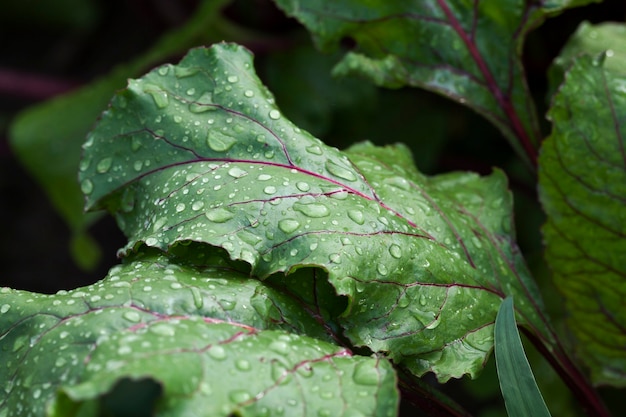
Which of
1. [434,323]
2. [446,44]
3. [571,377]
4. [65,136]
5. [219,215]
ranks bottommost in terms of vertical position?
[65,136]

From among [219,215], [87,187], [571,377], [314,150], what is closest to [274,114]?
[314,150]

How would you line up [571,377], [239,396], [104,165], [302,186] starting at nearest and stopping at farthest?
[239,396] → [302,186] → [104,165] → [571,377]

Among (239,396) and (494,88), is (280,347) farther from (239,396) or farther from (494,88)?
(494,88)

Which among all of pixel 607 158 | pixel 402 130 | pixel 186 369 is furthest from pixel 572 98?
pixel 402 130

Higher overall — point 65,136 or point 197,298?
point 197,298

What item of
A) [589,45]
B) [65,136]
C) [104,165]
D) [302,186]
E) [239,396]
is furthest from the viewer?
[65,136]

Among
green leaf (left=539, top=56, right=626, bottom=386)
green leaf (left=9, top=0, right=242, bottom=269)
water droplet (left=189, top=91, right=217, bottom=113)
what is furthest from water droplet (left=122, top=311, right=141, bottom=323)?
green leaf (left=9, top=0, right=242, bottom=269)

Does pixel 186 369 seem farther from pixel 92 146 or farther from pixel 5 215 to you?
pixel 5 215
